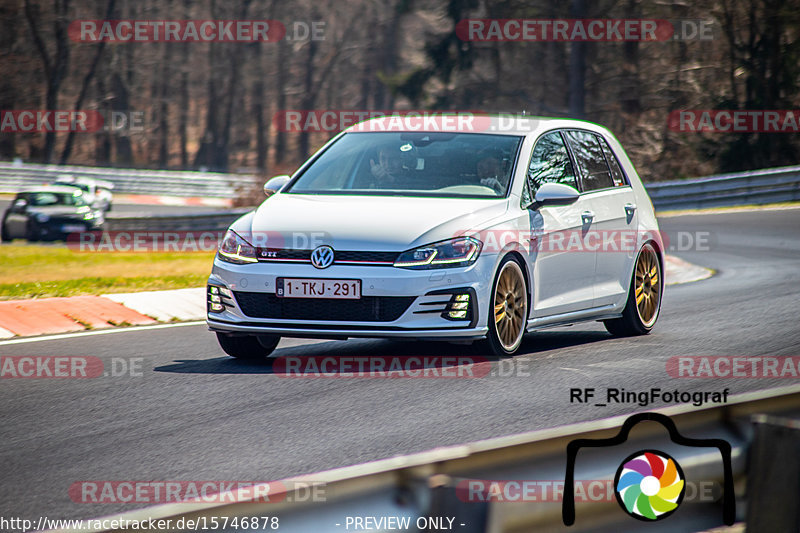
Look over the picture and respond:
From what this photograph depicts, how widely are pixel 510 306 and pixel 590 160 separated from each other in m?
2.08

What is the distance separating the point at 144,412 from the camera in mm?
6527

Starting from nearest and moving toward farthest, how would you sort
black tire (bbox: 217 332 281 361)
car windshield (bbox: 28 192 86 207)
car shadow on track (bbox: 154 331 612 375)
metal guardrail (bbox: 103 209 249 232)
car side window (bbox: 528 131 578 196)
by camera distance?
car shadow on track (bbox: 154 331 612 375), black tire (bbox: 217 332 281 361), car side window (bbox: 528 131 578 196), metal guardrail (bbox: 103 209 249 232), car windshield (bbox: 28 192 86 207)

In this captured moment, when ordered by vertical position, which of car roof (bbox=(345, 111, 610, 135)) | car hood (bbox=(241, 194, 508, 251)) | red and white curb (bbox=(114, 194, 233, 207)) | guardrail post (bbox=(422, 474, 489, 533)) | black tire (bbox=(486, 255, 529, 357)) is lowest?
red and white curb (bbox=(114, 194, 233, 207))

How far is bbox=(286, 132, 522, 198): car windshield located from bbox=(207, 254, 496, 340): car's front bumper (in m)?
0.94

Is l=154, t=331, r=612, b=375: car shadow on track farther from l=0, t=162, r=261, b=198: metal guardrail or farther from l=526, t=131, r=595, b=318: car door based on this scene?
l=0, t=162, r=261, b=198: metal guardrail

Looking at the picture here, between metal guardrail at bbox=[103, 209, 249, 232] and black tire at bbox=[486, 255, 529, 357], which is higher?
black tire at bbox=[486, 255, 529, 357]

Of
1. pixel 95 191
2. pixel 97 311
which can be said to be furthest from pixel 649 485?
pixel 95 191

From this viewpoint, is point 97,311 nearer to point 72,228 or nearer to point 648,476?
point 648,476

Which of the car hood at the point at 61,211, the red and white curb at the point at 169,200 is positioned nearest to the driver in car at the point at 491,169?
the car hood at the point at 61,211

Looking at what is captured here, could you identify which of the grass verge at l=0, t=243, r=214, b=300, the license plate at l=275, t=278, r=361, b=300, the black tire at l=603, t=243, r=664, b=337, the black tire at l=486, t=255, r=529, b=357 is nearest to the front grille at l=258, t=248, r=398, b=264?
the license plate at l=275, t=278, r=361, b=300

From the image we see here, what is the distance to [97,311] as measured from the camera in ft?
34.6

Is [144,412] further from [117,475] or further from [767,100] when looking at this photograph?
[767,100]

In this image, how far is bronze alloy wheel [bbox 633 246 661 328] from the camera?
966cm

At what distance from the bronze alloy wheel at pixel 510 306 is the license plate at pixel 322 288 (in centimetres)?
98
